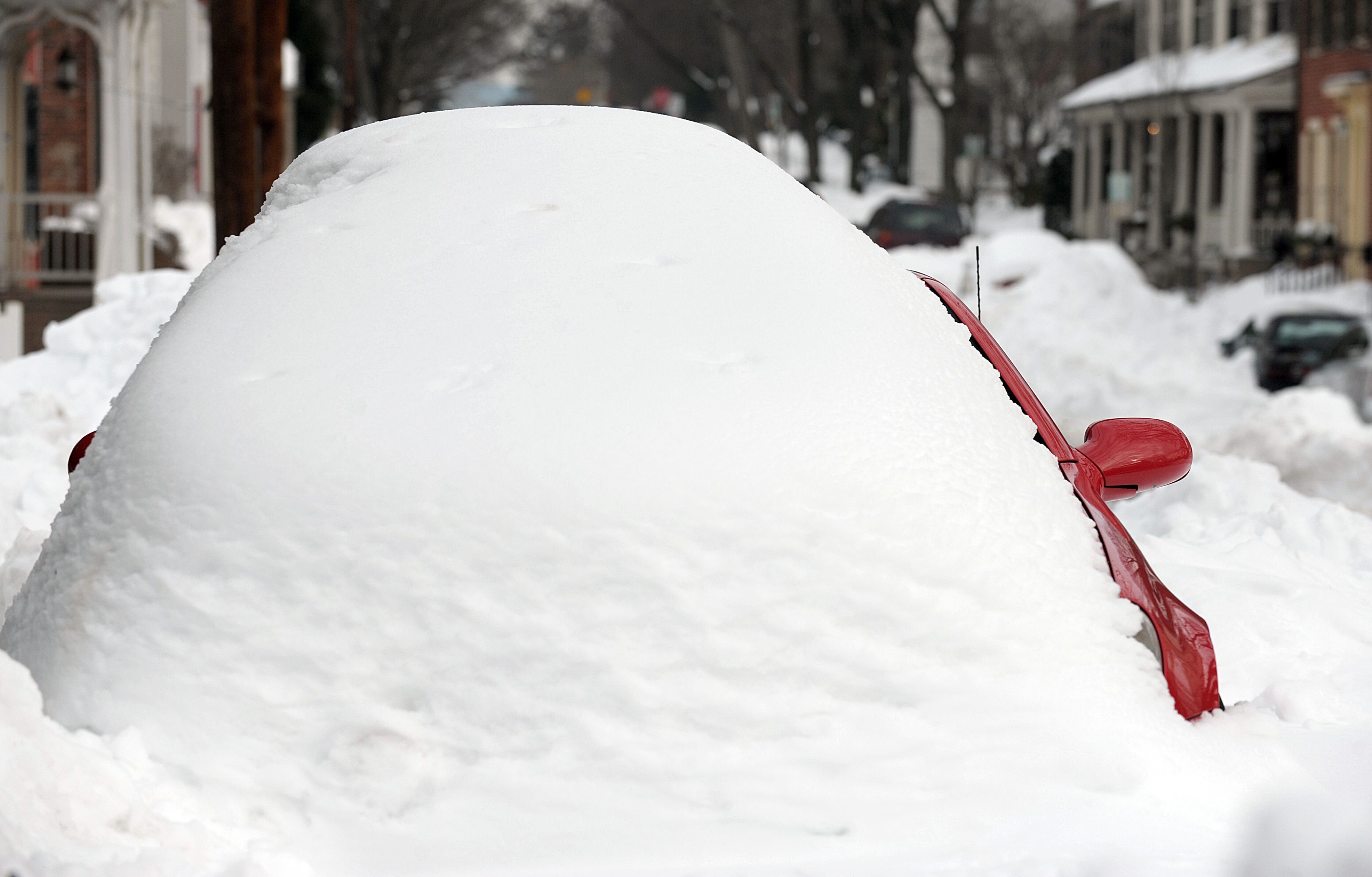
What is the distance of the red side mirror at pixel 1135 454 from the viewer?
4.14 meters

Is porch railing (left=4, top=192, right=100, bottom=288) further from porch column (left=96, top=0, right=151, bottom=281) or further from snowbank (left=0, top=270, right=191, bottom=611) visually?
snowbank (left=0, top=270, right=191, bottom=611)

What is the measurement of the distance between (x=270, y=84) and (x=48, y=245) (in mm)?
6650

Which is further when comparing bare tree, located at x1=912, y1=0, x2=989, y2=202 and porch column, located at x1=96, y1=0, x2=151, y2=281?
bare tree, located at x1=912, y1=0, x2=989, y2=202

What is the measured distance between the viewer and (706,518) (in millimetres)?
2838

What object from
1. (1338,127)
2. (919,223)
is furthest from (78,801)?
(1338,127)

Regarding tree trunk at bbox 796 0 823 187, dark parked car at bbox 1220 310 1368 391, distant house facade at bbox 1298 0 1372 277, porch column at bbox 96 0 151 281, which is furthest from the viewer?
tree trunk at bbox 796 0 823 187

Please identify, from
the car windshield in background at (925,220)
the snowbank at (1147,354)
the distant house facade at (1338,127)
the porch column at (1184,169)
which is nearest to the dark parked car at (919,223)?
the car windshield in background at (925,220)

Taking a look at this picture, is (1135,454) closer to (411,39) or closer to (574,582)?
(574,582)

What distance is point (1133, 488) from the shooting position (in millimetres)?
4168

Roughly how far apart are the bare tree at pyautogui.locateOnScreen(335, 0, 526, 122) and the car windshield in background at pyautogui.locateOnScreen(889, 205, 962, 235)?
33.1ft

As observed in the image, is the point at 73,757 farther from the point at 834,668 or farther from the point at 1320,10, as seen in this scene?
the point at 1320,10

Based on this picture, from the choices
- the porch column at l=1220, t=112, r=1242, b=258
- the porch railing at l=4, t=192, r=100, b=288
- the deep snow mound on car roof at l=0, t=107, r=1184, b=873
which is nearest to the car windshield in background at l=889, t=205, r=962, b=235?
the porch column at l=1220, t=112, r=1242, b=258

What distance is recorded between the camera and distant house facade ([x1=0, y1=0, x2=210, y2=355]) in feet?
56.9

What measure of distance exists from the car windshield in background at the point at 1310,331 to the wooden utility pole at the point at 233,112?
10.3m
